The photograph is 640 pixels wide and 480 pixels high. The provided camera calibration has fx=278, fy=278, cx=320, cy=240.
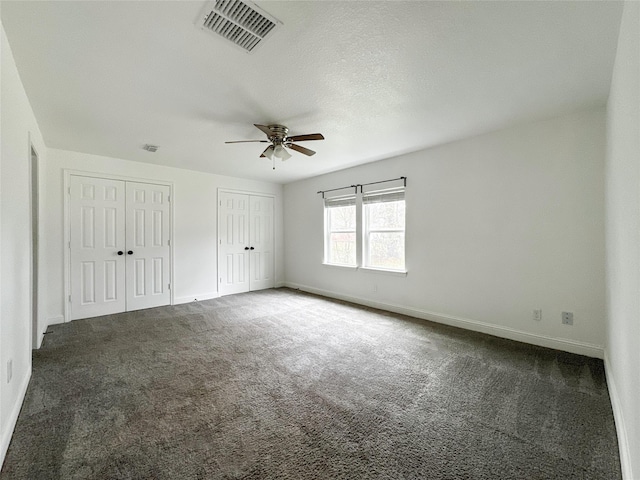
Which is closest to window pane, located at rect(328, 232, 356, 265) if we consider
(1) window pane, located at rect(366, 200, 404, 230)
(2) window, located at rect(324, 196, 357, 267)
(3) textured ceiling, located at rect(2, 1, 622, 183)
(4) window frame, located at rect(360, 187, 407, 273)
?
(2) window, located at rect(324, 196, 357, 267)

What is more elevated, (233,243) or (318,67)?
(318,67)

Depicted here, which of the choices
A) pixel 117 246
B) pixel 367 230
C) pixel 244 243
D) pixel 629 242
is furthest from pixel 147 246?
pixel 629 242

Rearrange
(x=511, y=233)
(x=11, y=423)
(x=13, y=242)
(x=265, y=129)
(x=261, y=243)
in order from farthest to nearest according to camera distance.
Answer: (x=261, y=243)
(x=511, y=233)
(x=265, y=129)
(x=13, y=242)
(x=11, y=423)

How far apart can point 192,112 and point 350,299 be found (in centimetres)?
374

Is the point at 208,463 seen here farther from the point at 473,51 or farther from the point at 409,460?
the point at 473,51

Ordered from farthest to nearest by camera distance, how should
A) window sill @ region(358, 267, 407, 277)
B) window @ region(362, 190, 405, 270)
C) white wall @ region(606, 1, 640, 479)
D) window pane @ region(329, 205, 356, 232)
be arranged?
window pane @ region(329, 205, 356, 232)
window @ region(362, 190, 405, 270)
window sill @ region(358, 267, 407, 277)
white wall @ region(606, 1, 640, 479)

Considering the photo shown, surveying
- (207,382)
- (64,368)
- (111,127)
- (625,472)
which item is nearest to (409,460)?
(625,472)

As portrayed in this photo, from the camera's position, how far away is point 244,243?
5.87 meters

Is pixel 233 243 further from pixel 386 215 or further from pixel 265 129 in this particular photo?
pixel 265 129

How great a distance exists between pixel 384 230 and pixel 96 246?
4.41m

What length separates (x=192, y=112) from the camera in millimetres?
2721

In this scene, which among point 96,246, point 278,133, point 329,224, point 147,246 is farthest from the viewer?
point 329,224

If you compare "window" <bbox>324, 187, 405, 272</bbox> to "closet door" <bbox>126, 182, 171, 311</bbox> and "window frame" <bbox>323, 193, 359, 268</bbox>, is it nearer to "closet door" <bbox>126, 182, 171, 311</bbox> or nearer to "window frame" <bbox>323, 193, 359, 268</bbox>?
"window frame" <bbox>323, 193, 359, 268</bbox>

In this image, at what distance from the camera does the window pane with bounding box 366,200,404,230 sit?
4.36 m
